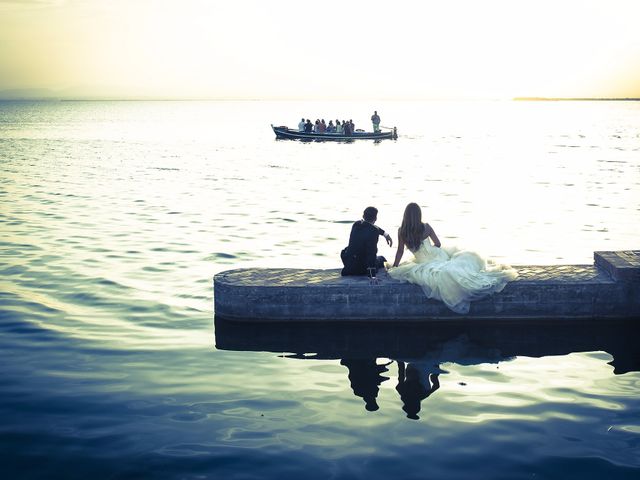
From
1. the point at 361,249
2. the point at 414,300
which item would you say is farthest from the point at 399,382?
the point at 361,249

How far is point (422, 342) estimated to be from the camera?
10.4 metres

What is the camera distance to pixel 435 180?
36594 mm

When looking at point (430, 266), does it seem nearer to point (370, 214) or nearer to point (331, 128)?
point (370, 214)

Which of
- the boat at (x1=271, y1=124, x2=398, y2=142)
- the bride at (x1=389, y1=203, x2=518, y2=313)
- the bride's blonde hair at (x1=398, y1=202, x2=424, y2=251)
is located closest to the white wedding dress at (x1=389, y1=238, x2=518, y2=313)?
the bride at (x1=389, y1=203, x2=518, y2=313)

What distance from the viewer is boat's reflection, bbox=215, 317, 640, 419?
31.7 ft

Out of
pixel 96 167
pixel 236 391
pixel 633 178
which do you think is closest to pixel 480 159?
pixel 633 178

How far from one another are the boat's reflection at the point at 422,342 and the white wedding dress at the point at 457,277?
49 centimetres

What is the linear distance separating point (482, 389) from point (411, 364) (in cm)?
120

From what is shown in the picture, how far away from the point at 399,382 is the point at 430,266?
2.42 metres

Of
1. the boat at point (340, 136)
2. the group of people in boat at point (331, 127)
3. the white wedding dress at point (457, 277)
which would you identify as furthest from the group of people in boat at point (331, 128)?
the white wedding dress at point (457, 277)

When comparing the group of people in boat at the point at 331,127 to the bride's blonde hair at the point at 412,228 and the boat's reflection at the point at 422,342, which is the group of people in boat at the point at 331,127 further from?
the boat's reflection at the point at 422,342

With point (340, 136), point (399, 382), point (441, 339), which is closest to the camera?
point (399, 382)

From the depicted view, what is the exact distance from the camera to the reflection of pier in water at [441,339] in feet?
33.0

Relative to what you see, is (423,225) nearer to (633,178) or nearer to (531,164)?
(633,178)
